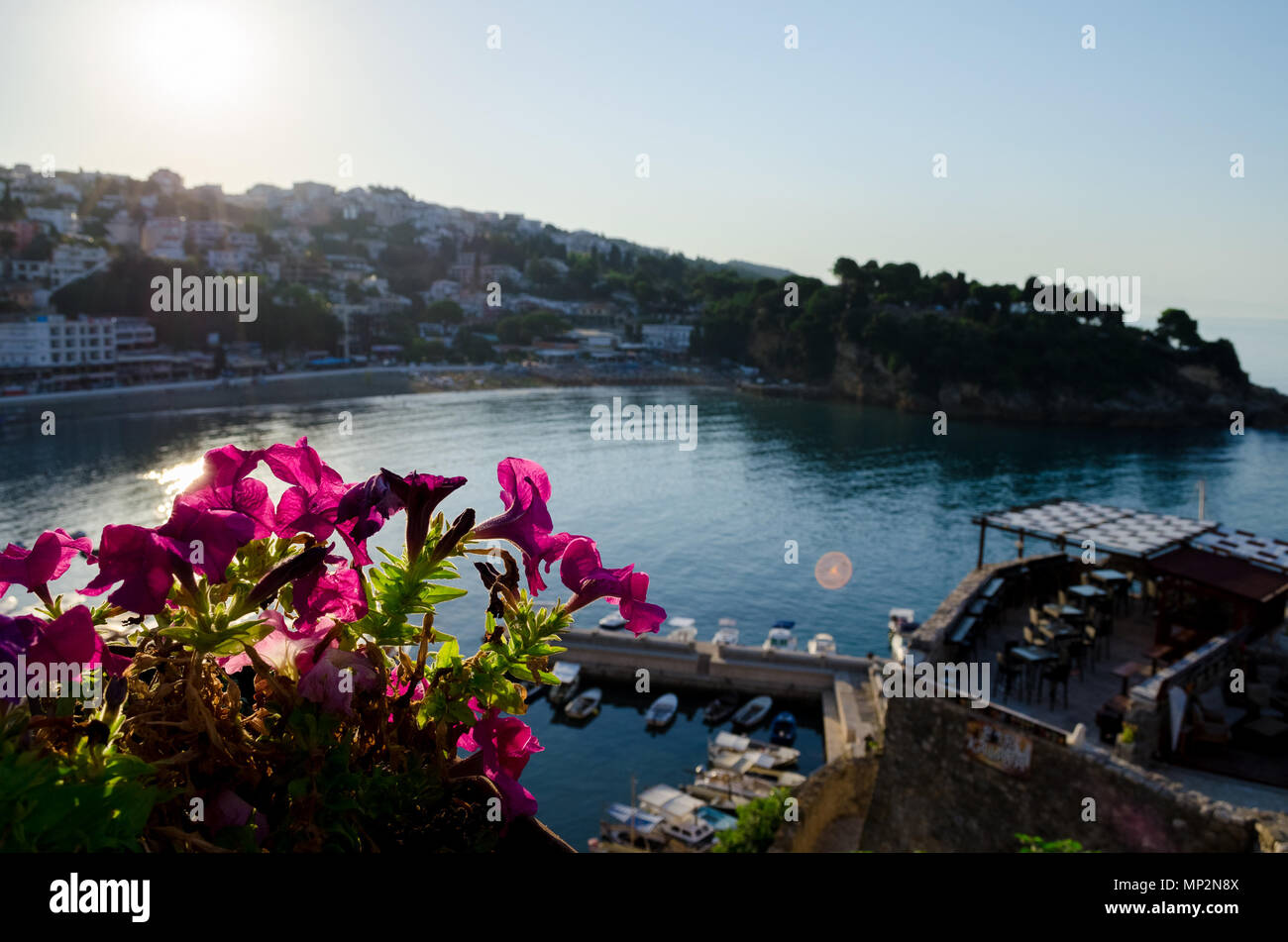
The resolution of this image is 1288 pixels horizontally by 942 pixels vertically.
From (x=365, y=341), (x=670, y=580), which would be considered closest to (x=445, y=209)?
(x=365, y=341)

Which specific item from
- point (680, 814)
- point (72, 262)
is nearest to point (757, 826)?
point (680, 814)

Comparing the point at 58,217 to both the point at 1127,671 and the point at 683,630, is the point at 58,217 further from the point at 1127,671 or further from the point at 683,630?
the point at 1127,671

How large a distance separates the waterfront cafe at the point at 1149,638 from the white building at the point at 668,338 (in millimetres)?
58799

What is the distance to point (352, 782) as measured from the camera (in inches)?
28.4

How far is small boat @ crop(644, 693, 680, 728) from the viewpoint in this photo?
63.6 ft

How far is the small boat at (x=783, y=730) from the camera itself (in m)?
18.3

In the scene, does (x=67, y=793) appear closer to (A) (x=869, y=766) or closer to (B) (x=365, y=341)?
(A) (x=869, y=766)

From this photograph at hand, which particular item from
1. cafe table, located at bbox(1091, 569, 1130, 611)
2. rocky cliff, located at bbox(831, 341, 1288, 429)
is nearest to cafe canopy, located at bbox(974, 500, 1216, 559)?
cafe table, located at bbox(1091, 569, 1130, 611)

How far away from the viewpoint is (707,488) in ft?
122

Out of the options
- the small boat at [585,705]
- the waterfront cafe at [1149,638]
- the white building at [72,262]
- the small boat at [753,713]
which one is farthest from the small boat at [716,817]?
the white building at [72,262]

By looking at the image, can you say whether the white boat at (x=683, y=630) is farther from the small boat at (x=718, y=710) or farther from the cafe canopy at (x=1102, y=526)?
the cafe canopy at (x=1102, y=526)

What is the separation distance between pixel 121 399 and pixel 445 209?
91.2 m

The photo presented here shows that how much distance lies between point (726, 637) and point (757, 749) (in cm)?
443

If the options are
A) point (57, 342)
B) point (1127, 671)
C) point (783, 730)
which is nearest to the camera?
point (1127, 671)
